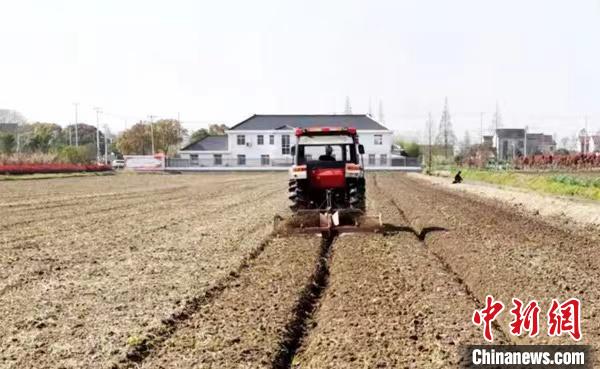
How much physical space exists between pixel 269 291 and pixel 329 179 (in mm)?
7153

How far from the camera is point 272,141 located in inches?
3420

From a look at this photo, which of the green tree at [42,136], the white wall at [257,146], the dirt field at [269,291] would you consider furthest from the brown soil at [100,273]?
the green tree at [42,136]

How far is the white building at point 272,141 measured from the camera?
8438 centimetres

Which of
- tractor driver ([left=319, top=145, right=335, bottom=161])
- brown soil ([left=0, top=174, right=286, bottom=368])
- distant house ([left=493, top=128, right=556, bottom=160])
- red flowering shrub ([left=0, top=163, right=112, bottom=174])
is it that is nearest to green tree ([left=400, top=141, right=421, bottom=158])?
distant house ([left=493, top=128, right=556, bottom=160])

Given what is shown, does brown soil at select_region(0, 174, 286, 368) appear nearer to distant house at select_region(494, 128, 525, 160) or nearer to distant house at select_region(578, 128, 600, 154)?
distant house at select_region(578, 128, 600, 154)

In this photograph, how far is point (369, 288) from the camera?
8.05m

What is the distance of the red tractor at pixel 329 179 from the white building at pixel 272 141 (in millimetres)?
66300

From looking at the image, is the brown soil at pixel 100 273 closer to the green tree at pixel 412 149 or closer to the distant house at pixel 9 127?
the green tree at pixel 412 149

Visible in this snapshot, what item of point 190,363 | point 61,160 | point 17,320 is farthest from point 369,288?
point 61,160

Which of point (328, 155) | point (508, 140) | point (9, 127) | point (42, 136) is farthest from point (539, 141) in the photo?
point (328, 155)

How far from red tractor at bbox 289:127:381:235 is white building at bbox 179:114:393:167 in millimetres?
66300

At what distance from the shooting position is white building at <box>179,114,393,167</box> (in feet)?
277

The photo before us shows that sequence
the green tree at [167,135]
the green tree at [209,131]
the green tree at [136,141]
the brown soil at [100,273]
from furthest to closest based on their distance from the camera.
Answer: the green tree at [209,131], the green tree at [167,135], the green tree at [136,141], the brown soil at [100,273]

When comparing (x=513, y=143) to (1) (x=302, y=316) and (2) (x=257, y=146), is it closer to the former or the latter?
(2) (x=257, y=146)
